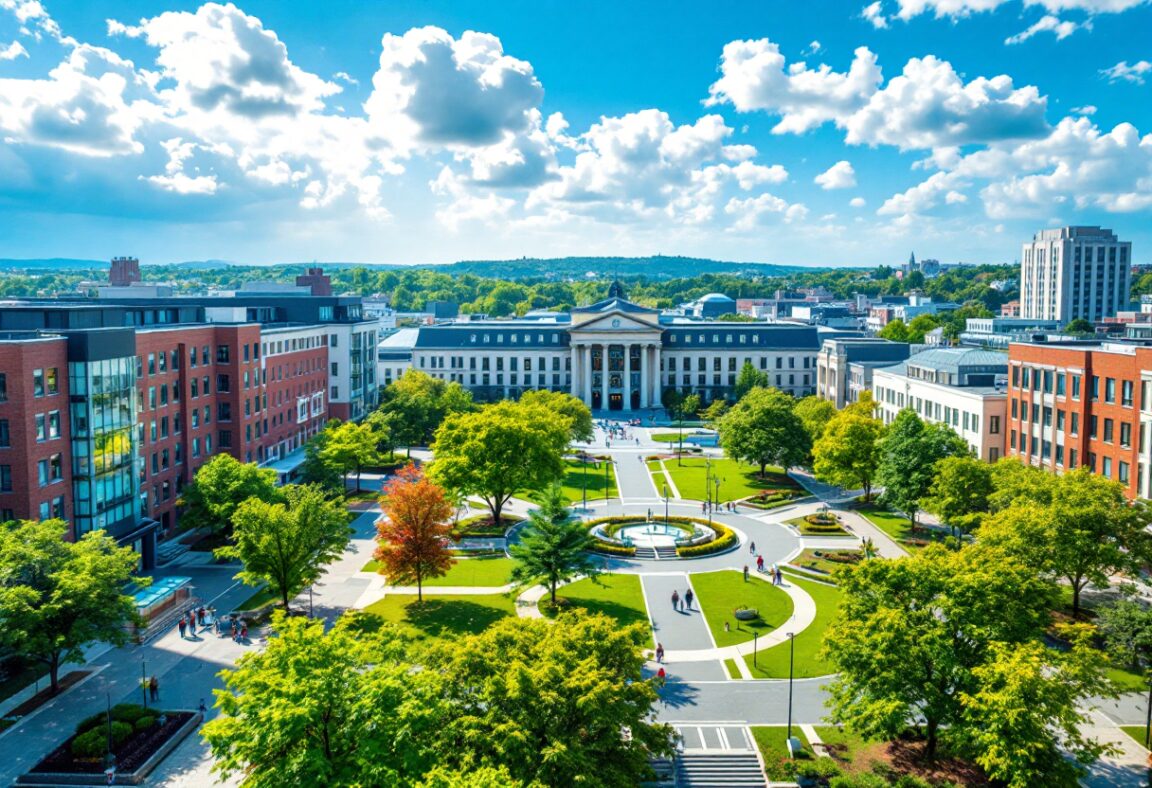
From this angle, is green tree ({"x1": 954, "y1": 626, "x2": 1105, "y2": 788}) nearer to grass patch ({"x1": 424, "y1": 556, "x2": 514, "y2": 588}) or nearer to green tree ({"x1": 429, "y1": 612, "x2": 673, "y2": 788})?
green tree ({"x1": 429, "y1": 612, "x2": 673, "y2": 788})

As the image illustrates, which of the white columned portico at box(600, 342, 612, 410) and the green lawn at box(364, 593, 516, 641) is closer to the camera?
the green lawn at box(364, 593, 516, 641)

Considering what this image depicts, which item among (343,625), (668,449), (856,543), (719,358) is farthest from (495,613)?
(719,358)

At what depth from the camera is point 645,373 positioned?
150625mm

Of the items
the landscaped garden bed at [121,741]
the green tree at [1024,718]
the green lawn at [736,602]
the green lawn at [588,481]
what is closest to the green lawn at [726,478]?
the green lawn at [588,481]

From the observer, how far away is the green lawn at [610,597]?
5322 centimetres

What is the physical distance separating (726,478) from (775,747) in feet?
192

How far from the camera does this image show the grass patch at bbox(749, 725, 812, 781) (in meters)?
35.4

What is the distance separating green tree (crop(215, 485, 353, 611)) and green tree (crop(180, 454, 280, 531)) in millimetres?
9777

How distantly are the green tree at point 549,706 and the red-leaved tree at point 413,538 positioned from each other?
25.0 meters

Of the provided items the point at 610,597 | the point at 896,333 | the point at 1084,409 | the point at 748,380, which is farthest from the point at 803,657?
the point at 896,333

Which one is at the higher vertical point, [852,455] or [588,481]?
[852,455]

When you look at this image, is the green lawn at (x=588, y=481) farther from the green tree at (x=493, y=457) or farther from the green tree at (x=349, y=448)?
the green tree at (x=349, y=448)

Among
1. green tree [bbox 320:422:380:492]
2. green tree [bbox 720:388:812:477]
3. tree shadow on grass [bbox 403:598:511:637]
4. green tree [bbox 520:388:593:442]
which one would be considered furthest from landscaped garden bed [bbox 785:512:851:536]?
green tree [bbox 320:422:380:492]

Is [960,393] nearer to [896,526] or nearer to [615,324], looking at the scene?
[896,526]
